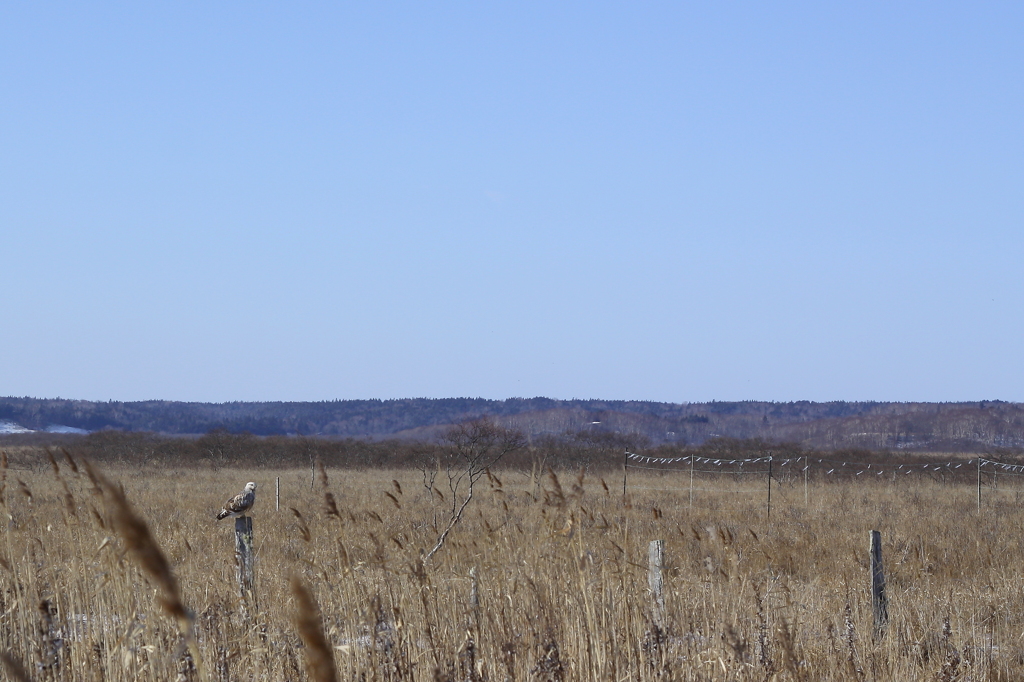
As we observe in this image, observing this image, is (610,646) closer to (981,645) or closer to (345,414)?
(981,645)

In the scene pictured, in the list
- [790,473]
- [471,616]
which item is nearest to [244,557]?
[471,616]

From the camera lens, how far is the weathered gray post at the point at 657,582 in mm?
4391

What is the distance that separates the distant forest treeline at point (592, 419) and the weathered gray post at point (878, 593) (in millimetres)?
80682

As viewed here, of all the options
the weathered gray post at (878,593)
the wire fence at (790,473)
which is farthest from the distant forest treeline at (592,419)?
the weathered gray post at (878,593)

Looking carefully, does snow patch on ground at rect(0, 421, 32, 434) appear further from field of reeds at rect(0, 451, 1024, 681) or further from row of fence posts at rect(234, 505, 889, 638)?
row of fence posts at rect(234, 505, 889, 638)

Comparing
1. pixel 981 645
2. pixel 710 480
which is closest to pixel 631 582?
pixel 981 645

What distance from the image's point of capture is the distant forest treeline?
4311 inches

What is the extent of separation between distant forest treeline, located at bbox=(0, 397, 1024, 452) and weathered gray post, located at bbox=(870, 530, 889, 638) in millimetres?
80682

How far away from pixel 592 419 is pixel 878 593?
133583 millimetres

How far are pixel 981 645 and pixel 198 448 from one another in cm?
4611

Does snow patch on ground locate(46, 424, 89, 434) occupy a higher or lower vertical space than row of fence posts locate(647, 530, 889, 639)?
lower

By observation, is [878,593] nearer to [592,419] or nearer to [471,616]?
[471,616]

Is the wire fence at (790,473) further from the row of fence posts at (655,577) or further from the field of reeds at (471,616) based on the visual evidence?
the field of reeds at (471,616)

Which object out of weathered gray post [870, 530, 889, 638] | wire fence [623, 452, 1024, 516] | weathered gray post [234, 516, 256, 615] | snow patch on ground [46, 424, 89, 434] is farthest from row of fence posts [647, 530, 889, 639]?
snow patch on ground [46, 424, 89, 434]
